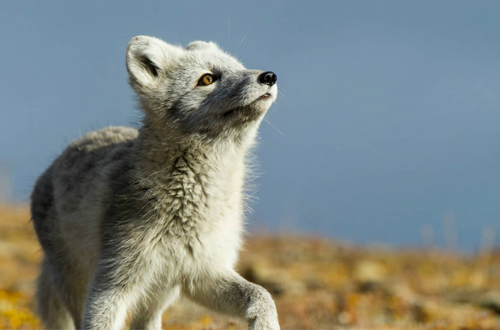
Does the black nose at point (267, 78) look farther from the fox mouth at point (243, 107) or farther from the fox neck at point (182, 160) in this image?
the fox neck at point (182, 160)

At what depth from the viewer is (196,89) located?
4.86m

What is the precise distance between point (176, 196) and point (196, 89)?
2.93 ft

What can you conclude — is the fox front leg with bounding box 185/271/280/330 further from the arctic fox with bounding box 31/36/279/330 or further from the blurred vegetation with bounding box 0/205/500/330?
the blurred vegetation with bounding box 0/205/500/330

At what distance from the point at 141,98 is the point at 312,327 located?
412cm

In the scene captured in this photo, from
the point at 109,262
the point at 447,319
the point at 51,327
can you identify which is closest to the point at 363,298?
the point at 447,319

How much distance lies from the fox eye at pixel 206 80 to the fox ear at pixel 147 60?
37 centimetres

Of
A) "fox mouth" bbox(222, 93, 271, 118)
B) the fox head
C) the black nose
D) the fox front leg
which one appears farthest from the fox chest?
the black nose

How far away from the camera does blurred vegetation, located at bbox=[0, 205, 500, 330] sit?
7.82 meters

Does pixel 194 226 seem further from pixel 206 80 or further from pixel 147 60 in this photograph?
pixel 147 60

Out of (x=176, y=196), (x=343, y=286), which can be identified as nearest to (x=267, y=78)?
(x=176, y=196)

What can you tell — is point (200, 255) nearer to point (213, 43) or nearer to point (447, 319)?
point (213, 43)

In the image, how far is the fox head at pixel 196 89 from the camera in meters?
4.50

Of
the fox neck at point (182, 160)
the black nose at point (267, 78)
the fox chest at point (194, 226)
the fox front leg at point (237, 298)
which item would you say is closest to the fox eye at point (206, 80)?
the fox neck at point (182, 160)

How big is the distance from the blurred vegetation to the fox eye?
1941mm
